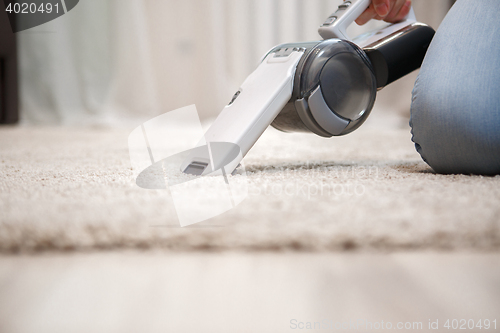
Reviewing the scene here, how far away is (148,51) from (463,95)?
2089 millimetres

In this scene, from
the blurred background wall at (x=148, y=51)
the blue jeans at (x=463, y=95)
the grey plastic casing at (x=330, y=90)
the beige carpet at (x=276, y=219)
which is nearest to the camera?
the beige carpet at (x=276, y=219)

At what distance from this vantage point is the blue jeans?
56cm

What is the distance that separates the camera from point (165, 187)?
0.54m

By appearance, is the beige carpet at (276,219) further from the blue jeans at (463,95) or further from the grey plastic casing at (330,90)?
the grey plastic casing at (330,90)

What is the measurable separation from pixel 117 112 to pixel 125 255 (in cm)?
216

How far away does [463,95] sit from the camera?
0.58 meters

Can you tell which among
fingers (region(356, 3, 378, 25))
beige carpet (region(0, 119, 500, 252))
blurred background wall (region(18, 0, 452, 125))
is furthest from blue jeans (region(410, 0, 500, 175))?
blurred background wall (region(18, 0, 452, 125))

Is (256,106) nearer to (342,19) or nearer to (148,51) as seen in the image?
(342,19)

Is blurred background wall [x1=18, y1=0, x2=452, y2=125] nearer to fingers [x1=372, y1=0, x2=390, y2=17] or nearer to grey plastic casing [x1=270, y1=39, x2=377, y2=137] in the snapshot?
fingers [x1=372, y1=0, x2=390, y2=17]

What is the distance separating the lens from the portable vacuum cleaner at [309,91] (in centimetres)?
65

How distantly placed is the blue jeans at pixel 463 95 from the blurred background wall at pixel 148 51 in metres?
1.77

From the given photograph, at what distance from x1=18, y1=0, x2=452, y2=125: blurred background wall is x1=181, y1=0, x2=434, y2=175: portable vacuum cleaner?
1648 mm

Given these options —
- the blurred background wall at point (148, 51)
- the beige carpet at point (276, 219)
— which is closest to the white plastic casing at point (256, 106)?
the beige carpet at point (276, 219)

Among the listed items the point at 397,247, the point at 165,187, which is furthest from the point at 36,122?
the point at 397,247
